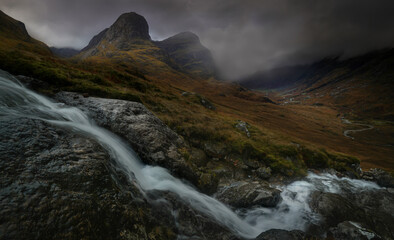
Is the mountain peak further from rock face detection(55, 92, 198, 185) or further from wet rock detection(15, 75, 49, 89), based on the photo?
rock face detection(55, 92, 198, 185)

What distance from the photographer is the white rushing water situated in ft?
26.0

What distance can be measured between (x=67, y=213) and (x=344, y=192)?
18826 millimetres

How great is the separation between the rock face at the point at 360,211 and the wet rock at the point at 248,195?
2.64 metres

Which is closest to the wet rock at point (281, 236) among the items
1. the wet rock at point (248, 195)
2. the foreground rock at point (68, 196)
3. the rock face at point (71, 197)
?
the rock face at point (71, 197)

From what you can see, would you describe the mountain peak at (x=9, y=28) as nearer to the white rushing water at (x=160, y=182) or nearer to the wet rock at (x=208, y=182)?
the white rushing water at (x=160, y=182)

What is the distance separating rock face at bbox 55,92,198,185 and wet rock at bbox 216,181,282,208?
232 cm

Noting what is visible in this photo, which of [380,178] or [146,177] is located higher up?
[146,177]

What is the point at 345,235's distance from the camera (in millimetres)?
8500

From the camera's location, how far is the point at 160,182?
8602mm

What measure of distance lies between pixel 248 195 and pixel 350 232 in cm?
541

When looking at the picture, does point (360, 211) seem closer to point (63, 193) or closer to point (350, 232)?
point (350, 232)

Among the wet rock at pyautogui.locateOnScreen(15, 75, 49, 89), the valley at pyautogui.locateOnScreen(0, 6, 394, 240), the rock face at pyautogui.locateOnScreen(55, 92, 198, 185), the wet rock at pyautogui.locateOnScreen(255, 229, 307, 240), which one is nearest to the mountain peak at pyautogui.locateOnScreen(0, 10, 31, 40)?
the wet rock at pyautogui.locateOnScreen(15, 75, 49, 89)

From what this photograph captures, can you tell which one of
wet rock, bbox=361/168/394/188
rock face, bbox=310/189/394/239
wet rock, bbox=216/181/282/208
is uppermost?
wet rock, bbox=216/181/282/208

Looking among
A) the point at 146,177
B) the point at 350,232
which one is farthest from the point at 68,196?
the point at 350,232
